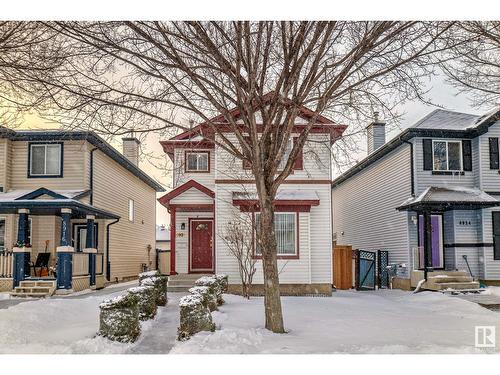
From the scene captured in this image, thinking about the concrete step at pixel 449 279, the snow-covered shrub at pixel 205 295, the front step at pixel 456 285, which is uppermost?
the snow-covered shrub at pixel 205 295

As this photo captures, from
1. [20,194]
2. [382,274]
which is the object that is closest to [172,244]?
[20,194]

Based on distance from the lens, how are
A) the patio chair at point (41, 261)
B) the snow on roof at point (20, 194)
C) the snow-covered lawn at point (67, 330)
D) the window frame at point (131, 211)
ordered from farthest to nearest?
the window frame at point (131, 211) → the patio chair at point (41, 261) → the snow on roof at point (20, 194) → the snow-covered lawn at point (67, 330)

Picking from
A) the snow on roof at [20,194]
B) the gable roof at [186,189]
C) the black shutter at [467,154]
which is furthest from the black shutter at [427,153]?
the snow on roof at [20,194]

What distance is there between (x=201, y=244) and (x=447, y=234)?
6.85 m

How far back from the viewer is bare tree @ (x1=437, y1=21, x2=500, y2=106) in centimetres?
761

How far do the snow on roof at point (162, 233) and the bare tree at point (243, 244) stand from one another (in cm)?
802

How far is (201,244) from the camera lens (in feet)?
46.0

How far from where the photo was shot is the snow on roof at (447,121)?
14.0 meters

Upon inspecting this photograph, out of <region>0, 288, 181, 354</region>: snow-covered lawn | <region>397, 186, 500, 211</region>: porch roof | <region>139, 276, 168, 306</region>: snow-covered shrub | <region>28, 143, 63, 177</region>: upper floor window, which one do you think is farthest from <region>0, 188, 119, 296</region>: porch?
<region>397, 186, 500, 211</region>: porch roof

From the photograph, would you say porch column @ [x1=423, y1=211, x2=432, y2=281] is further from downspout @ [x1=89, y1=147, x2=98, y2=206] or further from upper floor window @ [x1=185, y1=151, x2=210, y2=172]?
downspout @ [x1=89, y1=147, x2=98, y2=206]

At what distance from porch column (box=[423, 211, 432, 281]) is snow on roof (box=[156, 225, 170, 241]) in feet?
34.8

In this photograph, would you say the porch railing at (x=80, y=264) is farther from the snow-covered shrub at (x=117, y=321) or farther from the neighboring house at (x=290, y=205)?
the snow-covered shrub at (x=117, y=321)

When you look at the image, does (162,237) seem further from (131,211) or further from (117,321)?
(117,321)

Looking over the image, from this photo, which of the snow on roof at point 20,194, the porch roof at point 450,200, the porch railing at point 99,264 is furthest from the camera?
the porch railing at point 99,264
